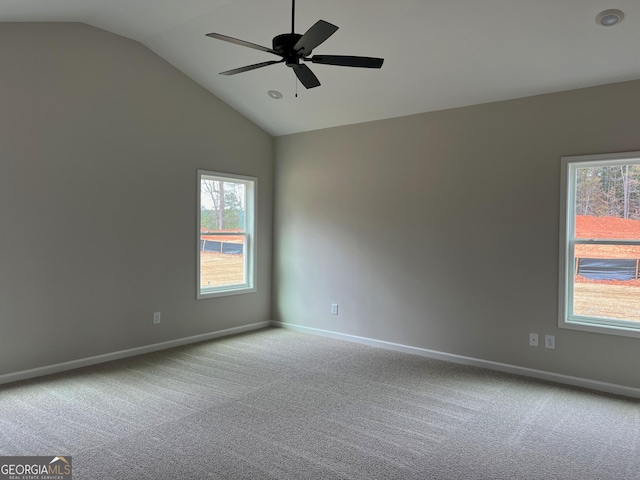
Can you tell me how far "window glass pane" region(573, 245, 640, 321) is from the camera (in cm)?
383

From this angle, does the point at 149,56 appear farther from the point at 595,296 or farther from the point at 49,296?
the point at 595,296

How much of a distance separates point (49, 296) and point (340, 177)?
3.39m

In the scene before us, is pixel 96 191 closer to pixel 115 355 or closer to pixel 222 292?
pixel 115 355

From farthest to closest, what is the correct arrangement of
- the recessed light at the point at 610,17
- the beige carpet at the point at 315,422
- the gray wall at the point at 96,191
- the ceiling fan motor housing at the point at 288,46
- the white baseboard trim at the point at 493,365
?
the gray wall at the point at 96,191
the white baseboard trim at the point at 493,365
the recessed light at the point at 610,17
the ceiling fan motor housing at the point at 288,46
the beige carpet at the point at 315,422

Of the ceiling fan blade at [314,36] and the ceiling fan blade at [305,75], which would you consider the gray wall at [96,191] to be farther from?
the ceiling fan blade at [314,36]

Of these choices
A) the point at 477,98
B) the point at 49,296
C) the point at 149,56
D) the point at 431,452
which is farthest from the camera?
the point at 149,56

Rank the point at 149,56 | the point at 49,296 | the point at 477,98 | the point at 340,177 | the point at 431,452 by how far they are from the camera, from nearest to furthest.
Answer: the point at 431,452 → the point at 49,296 → the point at 477,98 → the point at 149,56 → the point at 340,177

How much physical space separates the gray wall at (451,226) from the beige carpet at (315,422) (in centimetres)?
46

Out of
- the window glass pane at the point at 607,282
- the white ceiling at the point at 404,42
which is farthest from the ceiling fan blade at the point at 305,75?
the window glass pane at the point at 607,282

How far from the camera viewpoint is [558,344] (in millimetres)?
4023

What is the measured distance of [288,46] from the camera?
277cm

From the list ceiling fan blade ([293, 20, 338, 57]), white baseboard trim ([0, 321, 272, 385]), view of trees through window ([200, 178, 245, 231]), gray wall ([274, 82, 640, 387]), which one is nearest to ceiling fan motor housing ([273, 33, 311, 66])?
ceiling fan blade ([293, 20, 338, 57])

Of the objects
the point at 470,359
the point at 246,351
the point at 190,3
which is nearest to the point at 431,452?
the point at 470,359

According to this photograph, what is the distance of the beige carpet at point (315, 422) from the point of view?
102 inches
